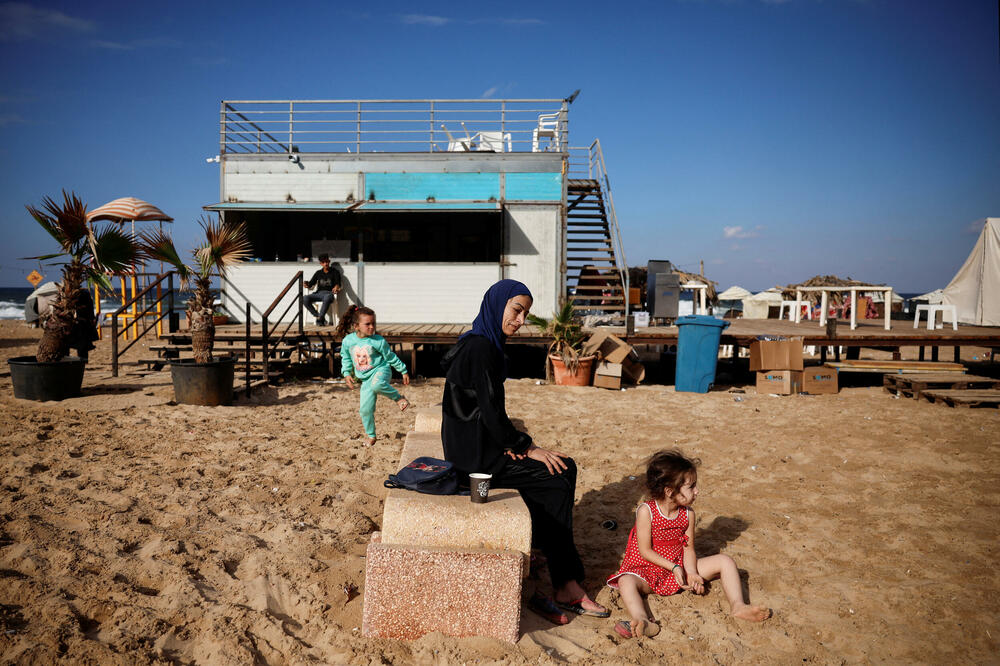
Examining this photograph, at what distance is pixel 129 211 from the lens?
1418 cm

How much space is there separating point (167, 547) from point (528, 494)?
2.18 meters

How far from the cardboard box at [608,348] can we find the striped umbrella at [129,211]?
10922 mm

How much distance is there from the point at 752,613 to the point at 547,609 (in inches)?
42.0

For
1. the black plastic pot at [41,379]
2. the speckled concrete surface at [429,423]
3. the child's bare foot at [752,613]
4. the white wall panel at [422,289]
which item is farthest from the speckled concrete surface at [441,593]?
the white wall panel at [422,289]

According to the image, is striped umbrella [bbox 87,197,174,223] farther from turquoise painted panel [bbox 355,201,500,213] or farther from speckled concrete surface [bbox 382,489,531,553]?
speckled concrete surface [bbox 382,489,531,553]

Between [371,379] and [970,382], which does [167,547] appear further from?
[970,382]

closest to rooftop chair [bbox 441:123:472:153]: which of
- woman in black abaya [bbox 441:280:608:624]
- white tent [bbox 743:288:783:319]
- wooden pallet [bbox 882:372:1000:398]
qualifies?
wooden pallet [bbox 882:372:1000:398]

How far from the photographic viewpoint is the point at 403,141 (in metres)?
13.6

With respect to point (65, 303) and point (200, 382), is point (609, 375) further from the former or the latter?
point (65, 303)

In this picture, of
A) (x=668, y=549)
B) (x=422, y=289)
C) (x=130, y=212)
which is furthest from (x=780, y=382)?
(x=130, y=212)

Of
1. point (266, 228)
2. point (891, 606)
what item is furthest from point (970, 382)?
point (266, 228)

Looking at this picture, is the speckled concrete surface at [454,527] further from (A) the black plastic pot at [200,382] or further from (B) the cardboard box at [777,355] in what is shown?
(B) the cardboard box at [777,355]

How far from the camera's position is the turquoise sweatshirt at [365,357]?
6.37 m

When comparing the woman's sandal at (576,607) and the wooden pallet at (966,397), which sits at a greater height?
the wooden pallet at (966,397)
